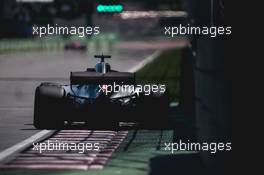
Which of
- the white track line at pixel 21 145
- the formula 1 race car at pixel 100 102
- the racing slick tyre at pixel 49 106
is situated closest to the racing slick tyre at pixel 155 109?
the formula 1 race car at pixel 100 102

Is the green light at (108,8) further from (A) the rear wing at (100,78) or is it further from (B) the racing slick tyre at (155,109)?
(B) the racing slick tyre at (155,109)

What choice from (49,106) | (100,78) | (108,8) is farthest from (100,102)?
(108,8)

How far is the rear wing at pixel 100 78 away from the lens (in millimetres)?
17766

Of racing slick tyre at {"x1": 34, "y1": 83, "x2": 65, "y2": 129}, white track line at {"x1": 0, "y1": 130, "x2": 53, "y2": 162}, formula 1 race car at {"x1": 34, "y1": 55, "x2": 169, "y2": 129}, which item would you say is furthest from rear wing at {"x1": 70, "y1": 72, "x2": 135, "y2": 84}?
white track line at {"x1": 0, "y1": 130, "x2": 53, "y2": 162}

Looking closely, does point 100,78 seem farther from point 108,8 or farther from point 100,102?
point 108,8

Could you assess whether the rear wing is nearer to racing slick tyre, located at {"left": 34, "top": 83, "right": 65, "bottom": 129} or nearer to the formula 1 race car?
the formula 1 race car

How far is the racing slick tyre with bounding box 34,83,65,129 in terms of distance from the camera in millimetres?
17328

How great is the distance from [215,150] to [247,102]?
1353mm

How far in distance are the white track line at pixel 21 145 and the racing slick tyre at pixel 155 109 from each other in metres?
1.98

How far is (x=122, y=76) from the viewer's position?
18.0 m

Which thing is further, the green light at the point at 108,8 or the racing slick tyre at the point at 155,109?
the green light at the point at 108,8

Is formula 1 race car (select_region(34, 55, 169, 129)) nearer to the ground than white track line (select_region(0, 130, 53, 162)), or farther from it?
farther from it

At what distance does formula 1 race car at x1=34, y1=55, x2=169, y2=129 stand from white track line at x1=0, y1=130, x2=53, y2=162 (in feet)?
1.60

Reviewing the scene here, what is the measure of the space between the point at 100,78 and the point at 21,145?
3281mm
